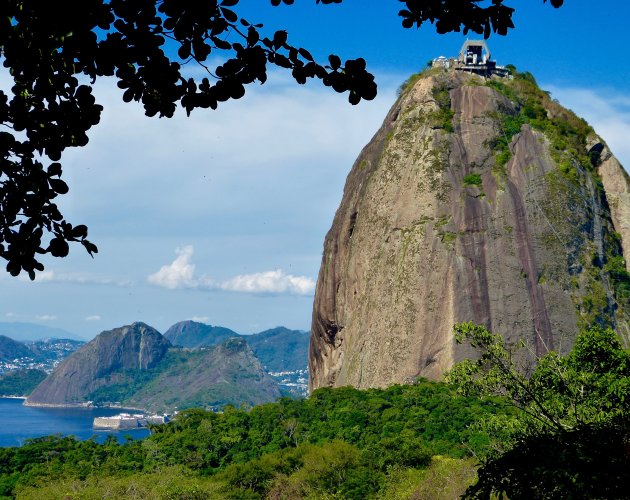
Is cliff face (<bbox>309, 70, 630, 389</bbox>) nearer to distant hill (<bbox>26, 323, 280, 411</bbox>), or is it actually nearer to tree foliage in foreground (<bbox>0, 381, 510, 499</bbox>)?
tree foliage in foreground (<bbox>0, 381, 510, 499</bbox>)

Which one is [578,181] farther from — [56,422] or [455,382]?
[56,422]

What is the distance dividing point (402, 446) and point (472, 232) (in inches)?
638

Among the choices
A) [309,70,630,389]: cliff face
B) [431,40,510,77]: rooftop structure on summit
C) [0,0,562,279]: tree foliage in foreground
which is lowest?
[0,0,562,279]: tree foliage in foreground

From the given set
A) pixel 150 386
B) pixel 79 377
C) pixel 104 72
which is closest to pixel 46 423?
pixel 79 377

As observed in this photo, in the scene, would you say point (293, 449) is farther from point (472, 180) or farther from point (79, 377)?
point (79, 377)

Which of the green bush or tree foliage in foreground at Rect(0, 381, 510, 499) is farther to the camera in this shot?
the green bush

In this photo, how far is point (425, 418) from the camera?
37.2 meters

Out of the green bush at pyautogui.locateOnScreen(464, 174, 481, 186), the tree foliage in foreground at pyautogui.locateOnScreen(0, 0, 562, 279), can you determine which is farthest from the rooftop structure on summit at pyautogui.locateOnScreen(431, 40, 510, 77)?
the tree foliage in foreground at pyautogui.locateOnScreen(0, 0, 562, 279)

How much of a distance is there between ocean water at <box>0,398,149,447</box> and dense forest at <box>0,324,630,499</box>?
5559 cm

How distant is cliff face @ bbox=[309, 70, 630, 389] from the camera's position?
42469mm

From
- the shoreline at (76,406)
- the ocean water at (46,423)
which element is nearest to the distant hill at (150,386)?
the shoreline at (76,406)

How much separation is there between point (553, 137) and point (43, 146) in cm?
4459

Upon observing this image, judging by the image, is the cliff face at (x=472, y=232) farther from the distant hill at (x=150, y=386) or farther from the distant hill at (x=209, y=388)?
the distant hill at (x=150, y=386)

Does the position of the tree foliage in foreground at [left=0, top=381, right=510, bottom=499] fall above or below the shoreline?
above
